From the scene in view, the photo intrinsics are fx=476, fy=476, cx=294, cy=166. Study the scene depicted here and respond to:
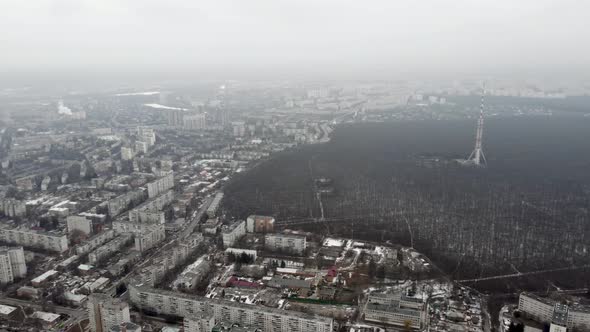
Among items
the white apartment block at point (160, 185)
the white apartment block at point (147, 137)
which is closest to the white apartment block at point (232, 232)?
the white apartment block at point (160, 185)

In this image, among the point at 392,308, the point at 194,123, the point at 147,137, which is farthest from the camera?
the point at 194,123

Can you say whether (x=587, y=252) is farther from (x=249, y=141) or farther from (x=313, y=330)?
(x=249, y=141)

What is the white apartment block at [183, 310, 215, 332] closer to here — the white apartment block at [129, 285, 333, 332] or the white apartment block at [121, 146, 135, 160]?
the white apartment block at [129, 285, 333, 332]

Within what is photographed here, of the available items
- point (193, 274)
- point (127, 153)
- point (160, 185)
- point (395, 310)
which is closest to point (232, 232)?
point (193, 274)

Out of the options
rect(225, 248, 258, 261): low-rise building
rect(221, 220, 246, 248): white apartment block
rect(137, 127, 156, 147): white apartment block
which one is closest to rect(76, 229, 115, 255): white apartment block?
rect(221, 220, 246, 248): white apartment block

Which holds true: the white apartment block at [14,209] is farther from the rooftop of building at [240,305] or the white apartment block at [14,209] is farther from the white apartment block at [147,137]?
the white apartment block at [147,137]

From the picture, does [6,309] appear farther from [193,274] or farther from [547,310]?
[547,310]

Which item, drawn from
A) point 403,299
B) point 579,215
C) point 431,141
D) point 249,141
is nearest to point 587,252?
point 579,215

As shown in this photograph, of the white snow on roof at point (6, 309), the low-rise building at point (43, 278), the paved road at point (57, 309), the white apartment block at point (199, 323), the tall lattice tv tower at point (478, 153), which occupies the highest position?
the tall lattice tv tower at point (478, 153)
